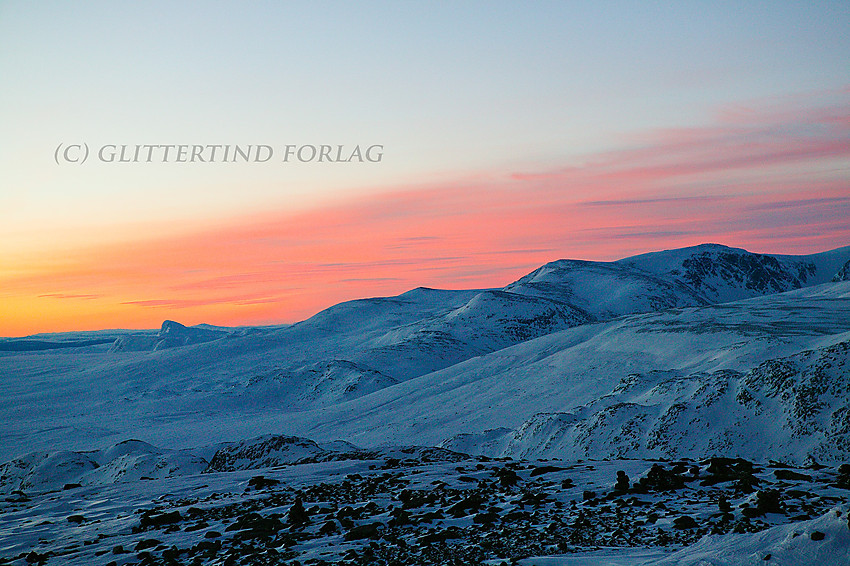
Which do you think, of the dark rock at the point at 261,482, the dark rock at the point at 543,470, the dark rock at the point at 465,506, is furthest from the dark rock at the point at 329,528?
the dark rock at the point at 543,470

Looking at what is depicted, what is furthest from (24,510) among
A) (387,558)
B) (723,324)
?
(723,324)

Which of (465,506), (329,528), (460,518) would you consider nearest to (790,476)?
(465,506)

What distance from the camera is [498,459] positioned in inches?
1014

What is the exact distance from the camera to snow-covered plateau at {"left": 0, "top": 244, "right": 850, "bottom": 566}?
12.7m

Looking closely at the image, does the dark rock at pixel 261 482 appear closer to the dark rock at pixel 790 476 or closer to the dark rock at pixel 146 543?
the dark rock at pixel 146 543

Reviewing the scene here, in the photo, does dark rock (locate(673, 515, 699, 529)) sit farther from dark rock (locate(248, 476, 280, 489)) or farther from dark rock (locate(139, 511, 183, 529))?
dark rock (locate(248, 476, 280, 489))

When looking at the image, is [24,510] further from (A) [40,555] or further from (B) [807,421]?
(B) [807,421]

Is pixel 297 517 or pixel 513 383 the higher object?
pixel 297 517

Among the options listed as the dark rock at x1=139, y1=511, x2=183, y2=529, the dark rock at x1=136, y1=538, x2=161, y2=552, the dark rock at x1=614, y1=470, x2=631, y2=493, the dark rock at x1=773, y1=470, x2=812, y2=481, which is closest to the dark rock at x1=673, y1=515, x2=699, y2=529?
the dark rock at x1=614, y1=470, x2=631, y2=493

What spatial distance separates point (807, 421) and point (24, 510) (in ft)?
123

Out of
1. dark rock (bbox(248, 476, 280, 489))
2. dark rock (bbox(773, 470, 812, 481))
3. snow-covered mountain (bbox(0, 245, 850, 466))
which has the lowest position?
snow-covered mountain (bbox(0, 245, 850, 466))

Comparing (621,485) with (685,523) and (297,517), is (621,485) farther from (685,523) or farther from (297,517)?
(297,517)

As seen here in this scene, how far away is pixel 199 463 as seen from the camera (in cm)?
3903

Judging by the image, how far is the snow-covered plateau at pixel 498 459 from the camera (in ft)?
41.6
